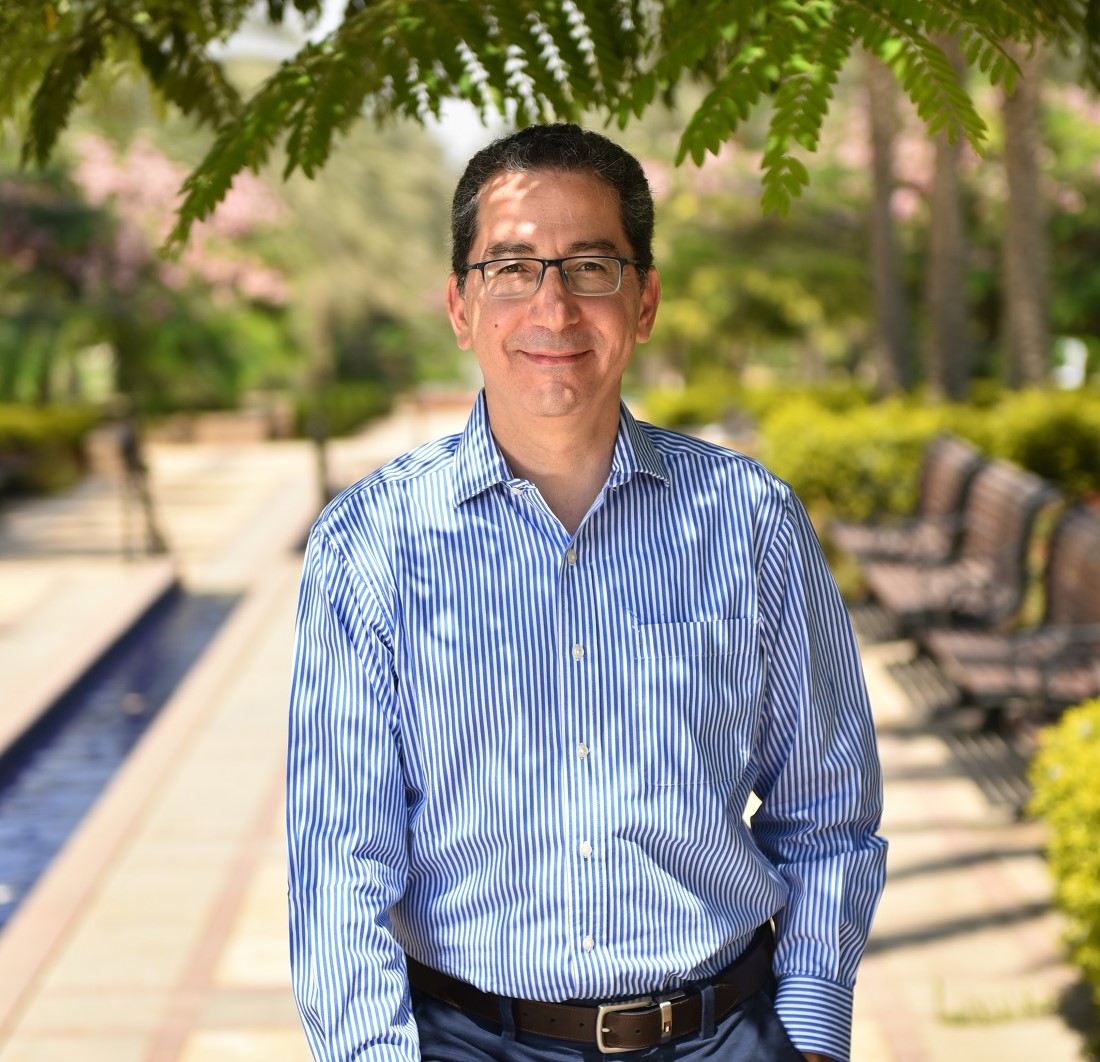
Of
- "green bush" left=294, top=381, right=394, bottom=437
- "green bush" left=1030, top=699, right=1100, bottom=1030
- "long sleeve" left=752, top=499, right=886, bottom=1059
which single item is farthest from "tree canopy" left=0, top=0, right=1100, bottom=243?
"green bush" left=294, top=381, right=394, bottom=437

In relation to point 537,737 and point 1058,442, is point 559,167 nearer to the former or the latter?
point 537,737

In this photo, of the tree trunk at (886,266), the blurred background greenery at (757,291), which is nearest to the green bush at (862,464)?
the blurred background greenery at (757,291)

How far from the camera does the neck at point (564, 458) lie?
7.47 feet

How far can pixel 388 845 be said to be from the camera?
85.7 inches

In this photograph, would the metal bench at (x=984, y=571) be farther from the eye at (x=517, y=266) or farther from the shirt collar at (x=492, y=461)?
the eye at (x=517, y=266)

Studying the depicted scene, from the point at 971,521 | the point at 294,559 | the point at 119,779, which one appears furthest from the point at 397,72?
the point at 294,559

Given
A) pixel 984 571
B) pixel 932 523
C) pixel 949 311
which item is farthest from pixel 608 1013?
pixel 949 311

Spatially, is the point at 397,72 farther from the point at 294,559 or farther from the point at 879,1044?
the point at 294,559

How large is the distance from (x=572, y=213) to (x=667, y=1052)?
114cm

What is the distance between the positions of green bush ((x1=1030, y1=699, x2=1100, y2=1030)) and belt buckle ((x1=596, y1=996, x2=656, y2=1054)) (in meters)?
2.51

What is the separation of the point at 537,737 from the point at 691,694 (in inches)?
8.6

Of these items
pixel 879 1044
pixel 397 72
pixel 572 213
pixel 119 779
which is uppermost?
pixel 397 72

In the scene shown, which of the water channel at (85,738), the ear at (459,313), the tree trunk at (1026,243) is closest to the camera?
the ear at (459,313)

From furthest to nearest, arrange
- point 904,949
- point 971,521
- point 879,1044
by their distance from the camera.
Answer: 1. point 971,521
2. point 904,949
3. point 879,1044
